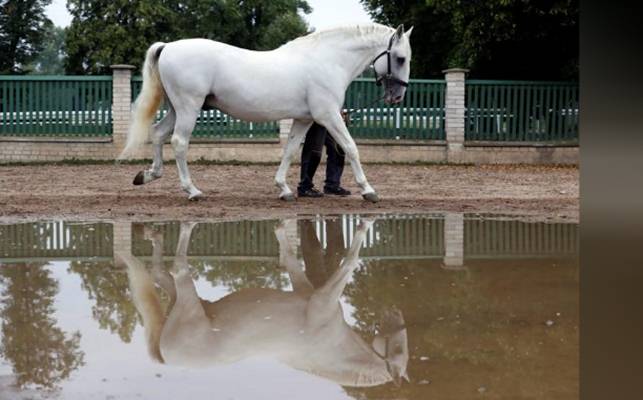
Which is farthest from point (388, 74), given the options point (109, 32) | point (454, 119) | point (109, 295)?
point (109, 32)

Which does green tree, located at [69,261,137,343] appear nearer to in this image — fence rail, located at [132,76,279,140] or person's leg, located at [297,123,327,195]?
person's leg, located at [297,123,327,195]

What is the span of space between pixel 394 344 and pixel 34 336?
75.0 inches

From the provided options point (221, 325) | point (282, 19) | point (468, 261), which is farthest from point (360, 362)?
point (282, 19)

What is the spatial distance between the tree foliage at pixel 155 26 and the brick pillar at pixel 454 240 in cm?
3789

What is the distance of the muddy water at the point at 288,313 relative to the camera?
4.62m

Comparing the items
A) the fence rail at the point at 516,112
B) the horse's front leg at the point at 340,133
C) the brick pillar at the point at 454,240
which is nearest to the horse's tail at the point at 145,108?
the horse's front leg at the point at 340,133

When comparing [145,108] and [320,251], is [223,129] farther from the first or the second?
[320,251]

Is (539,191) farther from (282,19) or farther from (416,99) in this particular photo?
(282,19)

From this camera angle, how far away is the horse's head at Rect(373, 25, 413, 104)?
11.9 m

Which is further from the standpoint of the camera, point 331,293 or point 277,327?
point 331,293

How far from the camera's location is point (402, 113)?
21.5 meters

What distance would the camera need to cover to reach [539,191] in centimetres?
1472

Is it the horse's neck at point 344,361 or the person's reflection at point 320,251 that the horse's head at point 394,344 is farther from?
the person's reflection at point 320,251

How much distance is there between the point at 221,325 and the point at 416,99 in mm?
16277
